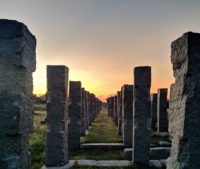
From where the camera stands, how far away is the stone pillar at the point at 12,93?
493 cm

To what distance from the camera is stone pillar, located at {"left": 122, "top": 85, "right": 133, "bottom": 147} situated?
615 inches

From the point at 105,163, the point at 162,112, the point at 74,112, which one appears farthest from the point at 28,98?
the point at 162,112

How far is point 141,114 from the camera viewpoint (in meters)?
11.6

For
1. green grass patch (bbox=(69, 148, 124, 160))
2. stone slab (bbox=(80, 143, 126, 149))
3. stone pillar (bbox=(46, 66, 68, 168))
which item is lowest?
green grass patch (bbox=(69, 148, 124, 160))

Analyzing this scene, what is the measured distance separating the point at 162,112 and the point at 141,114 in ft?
31.1

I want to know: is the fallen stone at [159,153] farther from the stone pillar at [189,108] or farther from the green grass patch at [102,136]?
the stone pillar at [189,108]

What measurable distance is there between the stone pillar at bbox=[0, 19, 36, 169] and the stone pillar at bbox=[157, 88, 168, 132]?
53.7 ft

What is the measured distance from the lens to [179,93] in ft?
16.5

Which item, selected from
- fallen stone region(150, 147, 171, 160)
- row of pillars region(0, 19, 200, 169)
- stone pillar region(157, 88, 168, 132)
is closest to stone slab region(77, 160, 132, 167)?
fallen stone region(150, 147, 171, 160)

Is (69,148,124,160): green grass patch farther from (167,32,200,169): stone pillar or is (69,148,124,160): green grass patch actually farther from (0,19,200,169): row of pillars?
(167,32,200,169): stone pillar

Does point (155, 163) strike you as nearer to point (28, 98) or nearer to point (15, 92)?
point (28, 98)

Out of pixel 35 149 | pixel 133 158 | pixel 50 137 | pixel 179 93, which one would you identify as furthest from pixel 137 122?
pixel 179 93

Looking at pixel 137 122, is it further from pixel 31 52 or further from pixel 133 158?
pixel 31 52

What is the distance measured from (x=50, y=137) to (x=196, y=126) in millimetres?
6704
